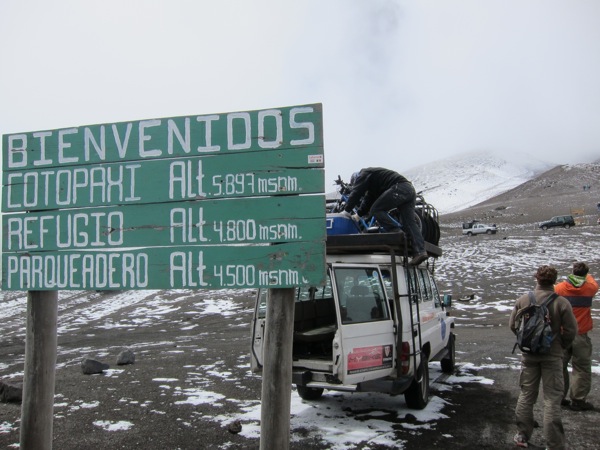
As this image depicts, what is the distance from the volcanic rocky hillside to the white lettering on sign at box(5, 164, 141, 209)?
6107cm

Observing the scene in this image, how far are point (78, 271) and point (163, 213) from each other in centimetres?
84

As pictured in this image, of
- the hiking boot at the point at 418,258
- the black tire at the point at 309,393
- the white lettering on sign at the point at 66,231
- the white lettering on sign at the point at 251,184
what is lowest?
the black tire at the point at 309,393

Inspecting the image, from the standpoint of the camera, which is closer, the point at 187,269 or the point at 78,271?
the point at 187,269

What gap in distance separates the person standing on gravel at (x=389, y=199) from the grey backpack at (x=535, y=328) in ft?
5.06

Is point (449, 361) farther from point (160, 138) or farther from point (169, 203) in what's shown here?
point (160, 138)

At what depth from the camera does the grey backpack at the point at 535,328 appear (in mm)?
5199

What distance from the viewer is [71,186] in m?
4.24

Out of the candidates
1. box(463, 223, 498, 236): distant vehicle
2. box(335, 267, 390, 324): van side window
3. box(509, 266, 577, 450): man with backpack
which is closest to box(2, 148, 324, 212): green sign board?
box(335, 267, 390, 324): van side window

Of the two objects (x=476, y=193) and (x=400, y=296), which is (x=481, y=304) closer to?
(x=400, y=296)

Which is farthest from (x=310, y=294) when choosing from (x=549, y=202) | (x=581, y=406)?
(x=549, y=202)

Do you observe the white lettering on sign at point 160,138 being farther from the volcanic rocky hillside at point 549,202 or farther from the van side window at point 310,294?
the volcanic rocky hillside at point 549,202

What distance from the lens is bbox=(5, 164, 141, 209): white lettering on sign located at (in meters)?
4.13

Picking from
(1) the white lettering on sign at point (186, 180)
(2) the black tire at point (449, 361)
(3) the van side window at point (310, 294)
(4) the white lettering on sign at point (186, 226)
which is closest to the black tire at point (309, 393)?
(3) the van side window at point (310, 294)

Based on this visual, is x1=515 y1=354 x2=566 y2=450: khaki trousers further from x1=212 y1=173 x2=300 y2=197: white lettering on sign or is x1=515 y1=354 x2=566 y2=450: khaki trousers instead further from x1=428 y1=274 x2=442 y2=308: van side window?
x1=212 y1=173 x2=300 y2=197: white lettering on sign
